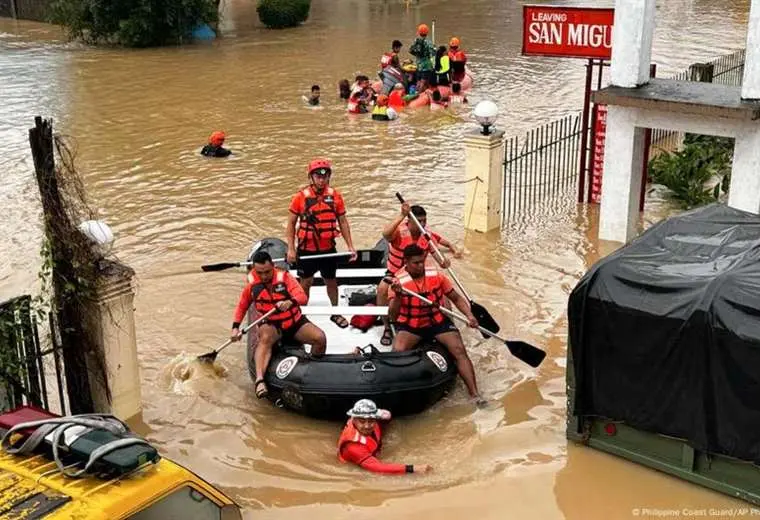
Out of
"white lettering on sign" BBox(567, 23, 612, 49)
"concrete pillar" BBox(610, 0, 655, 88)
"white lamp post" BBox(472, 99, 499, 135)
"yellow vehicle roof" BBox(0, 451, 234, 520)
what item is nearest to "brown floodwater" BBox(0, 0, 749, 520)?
"white lamp post" BBox(472, 99, 499, 135)

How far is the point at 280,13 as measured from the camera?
3712 centimetres

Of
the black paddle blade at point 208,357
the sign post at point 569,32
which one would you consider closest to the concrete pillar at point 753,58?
the sign post at point 569,32

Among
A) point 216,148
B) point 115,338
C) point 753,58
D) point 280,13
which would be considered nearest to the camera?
point 115,338

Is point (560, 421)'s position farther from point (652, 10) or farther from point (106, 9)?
point (106, 9)

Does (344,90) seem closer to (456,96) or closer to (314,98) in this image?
(314,98)

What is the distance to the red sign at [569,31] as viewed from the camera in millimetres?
13586

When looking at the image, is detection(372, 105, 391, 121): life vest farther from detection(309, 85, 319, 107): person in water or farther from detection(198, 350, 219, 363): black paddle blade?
detection(198, 350, 219, 363): black paddle blade

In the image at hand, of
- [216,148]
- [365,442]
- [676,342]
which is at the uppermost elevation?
[676,342]

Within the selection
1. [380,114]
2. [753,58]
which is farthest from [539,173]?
[753,58]

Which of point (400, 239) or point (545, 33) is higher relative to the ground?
point (545, 33)

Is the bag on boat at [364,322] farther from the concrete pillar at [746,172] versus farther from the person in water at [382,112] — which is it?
the person in water at [382,112]

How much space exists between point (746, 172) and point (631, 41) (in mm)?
2307

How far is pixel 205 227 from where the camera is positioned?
48.0 ft

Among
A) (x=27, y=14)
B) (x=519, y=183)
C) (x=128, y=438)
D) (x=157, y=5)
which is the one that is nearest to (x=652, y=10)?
(x=519, y=183)
